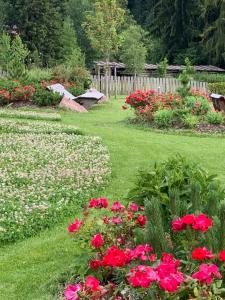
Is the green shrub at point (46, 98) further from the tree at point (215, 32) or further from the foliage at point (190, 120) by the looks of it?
the tree at point (215, 32)

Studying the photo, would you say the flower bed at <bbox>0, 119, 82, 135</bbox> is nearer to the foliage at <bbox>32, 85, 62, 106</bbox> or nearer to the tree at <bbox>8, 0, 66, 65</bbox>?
the foliage at <bbox>32, 85, 62, 106</bbox>

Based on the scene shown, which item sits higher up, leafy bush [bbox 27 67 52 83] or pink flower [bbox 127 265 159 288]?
pink flower [bbox 127 265 159 288]

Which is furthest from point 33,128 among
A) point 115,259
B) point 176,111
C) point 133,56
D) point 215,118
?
point 133,56

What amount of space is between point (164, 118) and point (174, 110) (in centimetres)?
59

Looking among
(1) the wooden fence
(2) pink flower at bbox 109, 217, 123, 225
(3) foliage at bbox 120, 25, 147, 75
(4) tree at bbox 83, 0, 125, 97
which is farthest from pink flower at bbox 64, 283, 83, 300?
(3) foliage at bbox 120, 25, 147, 75

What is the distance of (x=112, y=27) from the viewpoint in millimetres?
32219

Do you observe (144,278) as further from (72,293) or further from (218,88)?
(218,88)

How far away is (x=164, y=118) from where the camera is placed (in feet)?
53.3

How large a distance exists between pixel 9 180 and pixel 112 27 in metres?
24.5

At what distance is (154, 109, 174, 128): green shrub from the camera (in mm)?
16250

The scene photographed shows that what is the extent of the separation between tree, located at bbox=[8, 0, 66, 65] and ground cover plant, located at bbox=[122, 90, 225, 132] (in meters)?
33.4

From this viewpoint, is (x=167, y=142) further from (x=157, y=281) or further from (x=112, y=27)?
(x=112, y=27)

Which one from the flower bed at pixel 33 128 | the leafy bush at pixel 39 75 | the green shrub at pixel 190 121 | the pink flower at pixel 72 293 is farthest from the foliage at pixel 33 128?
the pink flower at pixel 72 293

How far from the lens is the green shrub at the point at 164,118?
1625 cm
